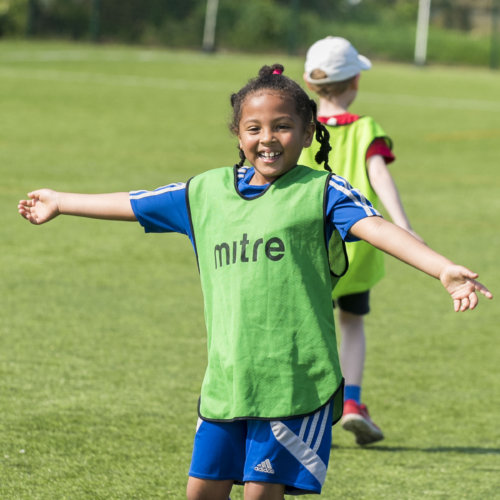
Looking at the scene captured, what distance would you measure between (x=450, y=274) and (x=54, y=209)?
4.07 feet

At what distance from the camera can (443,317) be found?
7.12 m

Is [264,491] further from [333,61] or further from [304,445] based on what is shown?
[333,61]

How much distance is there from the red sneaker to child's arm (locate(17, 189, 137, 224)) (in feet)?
6.40

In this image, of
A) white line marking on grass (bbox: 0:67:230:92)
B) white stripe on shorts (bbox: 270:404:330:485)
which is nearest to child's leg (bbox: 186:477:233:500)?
white stripe on shorts (bbox: 270:404:330:485)

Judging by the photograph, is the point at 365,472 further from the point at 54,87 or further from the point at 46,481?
the point at 54,87

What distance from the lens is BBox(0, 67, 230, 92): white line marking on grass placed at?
22.1 m

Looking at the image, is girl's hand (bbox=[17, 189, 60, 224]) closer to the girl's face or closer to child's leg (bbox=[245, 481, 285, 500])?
the girl's face

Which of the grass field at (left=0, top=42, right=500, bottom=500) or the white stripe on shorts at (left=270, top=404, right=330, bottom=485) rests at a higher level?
the white stripe on shorts at (left=270, top=404, right=330, bottom=485)

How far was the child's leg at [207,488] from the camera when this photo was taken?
3029 millimetres

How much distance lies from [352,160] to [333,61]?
458 mm

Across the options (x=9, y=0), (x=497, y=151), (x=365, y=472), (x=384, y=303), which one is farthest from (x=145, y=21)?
(x=365, y=472)

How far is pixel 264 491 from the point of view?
2992 millimetres

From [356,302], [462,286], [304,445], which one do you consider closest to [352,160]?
[356,302]

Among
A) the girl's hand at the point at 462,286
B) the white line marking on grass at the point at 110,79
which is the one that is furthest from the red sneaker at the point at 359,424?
the white line marking on grass at the point at 110,79
